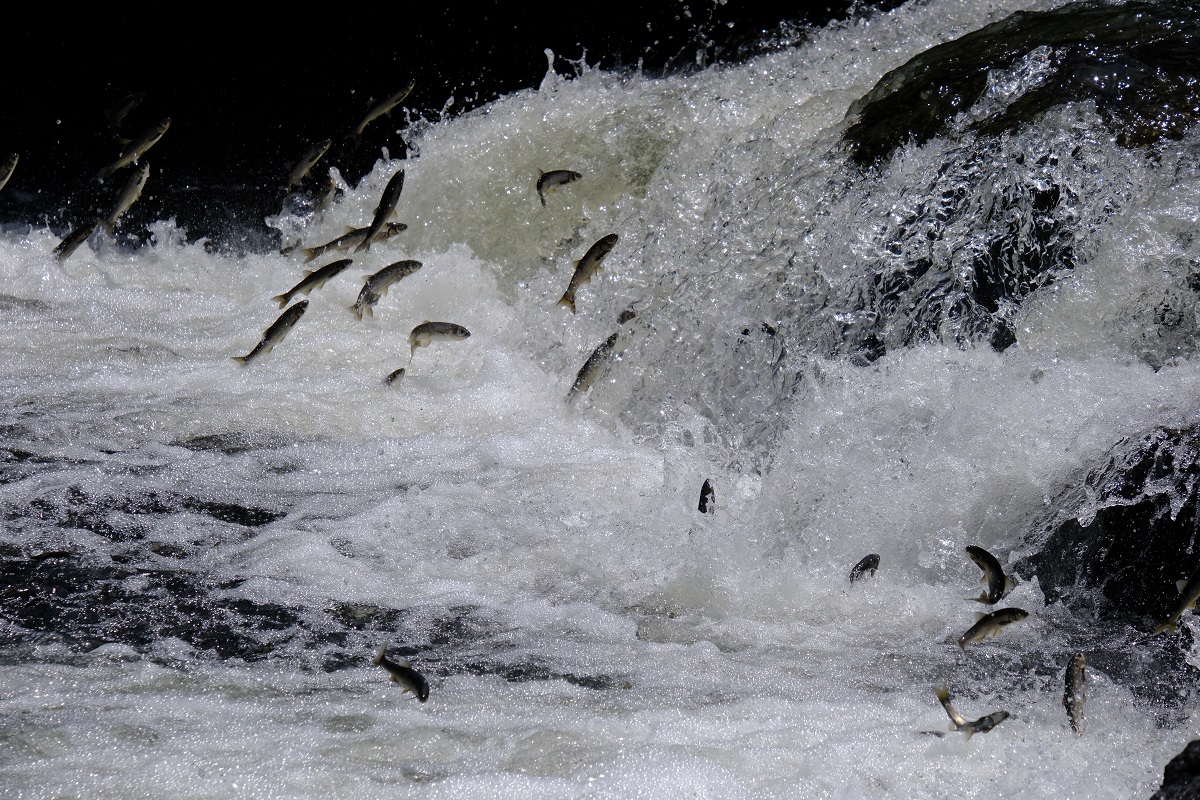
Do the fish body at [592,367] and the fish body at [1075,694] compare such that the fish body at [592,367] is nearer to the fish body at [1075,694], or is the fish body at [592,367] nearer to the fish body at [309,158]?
the fish body at [309,158]

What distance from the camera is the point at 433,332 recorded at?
19.2ft

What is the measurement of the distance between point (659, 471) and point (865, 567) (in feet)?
4.15

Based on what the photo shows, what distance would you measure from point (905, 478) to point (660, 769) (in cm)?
196

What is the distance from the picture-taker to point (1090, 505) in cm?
386

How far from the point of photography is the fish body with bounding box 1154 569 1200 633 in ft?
10.5

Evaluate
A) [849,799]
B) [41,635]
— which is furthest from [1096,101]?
[41,635]

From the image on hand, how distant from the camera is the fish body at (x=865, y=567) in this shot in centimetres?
384

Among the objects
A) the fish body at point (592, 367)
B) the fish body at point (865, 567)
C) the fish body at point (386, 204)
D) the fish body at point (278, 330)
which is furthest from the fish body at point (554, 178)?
the fish body at point (865, 567)

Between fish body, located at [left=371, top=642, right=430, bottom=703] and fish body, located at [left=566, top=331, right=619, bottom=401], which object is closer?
fish body, located at [left=371, top=642, right=430, bottom=703]

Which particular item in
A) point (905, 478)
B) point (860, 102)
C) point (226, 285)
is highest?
point (860, 102)

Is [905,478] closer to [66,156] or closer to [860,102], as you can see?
[860,102]

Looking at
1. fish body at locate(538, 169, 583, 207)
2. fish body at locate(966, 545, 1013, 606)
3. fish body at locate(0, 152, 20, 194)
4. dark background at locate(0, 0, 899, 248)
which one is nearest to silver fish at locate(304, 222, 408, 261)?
fish body at locate(538, 169, 583, 207)

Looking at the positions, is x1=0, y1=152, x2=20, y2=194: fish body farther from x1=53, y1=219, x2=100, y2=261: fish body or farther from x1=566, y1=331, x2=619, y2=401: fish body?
x1=566, y1=331, x2=619, y2=401: fish body

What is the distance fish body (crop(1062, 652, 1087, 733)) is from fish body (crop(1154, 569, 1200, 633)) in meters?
0.49
